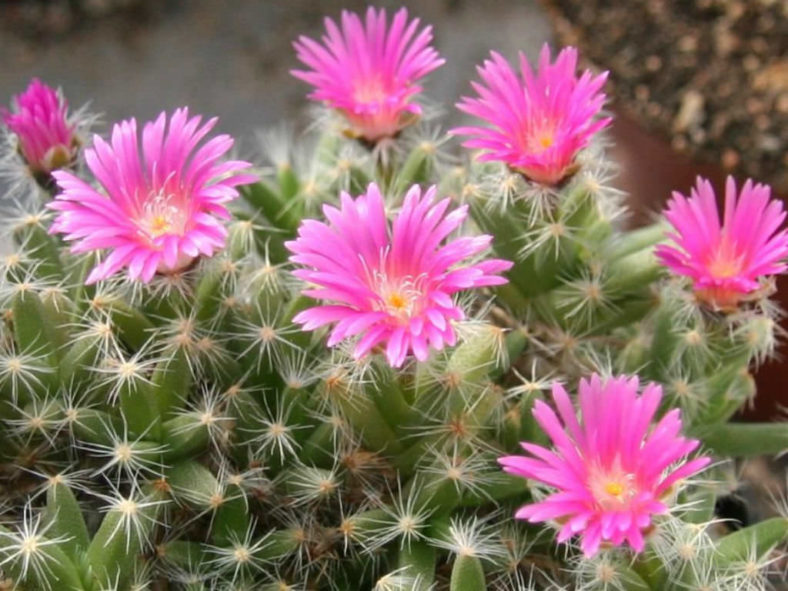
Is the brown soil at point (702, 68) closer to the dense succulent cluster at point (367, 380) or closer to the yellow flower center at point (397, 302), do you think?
the dense succulent cluster at point (367, 380)

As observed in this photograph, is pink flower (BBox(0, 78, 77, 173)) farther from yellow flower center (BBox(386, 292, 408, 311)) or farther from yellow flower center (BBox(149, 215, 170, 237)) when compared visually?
yellow flower center (BBox(386, 292, 408, 311))

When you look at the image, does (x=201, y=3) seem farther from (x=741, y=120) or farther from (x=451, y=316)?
(x=451, y=316)

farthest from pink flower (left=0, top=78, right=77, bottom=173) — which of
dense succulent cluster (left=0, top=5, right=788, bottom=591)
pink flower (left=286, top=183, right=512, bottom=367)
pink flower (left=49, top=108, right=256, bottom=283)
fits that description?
pink flower (left=286, top=183, right=512, bottom=367)

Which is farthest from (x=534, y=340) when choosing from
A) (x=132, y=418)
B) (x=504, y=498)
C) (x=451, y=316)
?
(x=132, y=418)

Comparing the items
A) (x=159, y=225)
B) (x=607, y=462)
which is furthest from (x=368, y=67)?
(x=607, y=462)

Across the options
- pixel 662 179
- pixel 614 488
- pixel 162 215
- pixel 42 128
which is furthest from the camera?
pixel 662 179

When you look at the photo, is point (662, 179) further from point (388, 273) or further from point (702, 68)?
point (388, 273)
